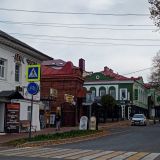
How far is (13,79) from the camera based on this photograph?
3566 cm

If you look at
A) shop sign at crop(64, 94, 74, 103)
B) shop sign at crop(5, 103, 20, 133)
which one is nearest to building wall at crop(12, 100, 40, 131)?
shop sign at crop(5, 103, 20, 133)

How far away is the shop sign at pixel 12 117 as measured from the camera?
3419 cm

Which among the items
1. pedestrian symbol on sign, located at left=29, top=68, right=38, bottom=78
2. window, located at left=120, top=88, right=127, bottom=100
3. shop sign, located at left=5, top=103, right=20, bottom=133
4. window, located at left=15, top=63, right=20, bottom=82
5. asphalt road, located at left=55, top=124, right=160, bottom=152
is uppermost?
window, located at left=120, top=88, right=127, bottom=100

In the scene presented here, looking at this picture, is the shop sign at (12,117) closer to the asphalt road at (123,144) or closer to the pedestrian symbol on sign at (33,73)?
the asphalt road at (123,144)

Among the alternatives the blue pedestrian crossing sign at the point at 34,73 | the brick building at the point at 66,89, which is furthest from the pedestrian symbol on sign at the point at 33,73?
the brick building at the point at 66,89

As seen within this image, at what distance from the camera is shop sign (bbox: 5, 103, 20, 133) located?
34.2 metres

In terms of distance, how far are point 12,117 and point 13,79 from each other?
2.80 metres

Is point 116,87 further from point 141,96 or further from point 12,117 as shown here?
point 12,117

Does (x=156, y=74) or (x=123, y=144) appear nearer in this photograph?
(x=123, y=144)

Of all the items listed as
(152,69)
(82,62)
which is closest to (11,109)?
(82,62)

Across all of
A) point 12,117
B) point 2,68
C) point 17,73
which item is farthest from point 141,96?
point 2,68

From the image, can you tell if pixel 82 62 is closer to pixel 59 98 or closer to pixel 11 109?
pixel 59 98

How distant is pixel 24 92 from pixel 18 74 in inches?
56.2

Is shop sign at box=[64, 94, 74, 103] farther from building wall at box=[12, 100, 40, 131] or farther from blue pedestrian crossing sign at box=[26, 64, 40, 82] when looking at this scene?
blue pedestrian crossing sign at box=[26, 64, 40, 82]
